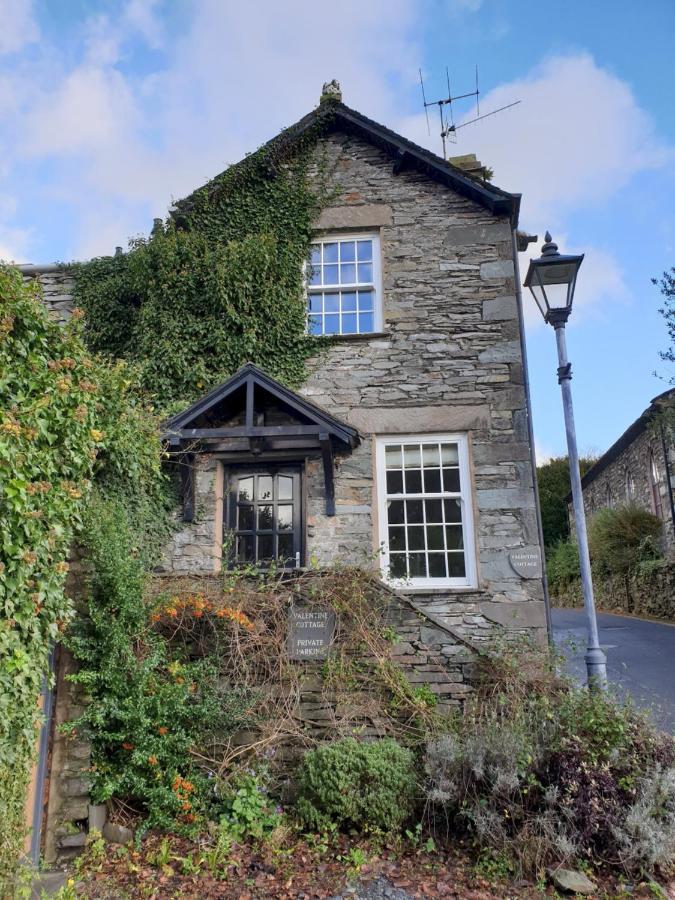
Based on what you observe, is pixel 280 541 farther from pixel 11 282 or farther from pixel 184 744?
pixel 11 282

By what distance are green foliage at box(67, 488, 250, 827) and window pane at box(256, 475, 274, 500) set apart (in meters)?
3.30

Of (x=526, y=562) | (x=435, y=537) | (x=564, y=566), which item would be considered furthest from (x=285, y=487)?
(x=564, y=566)

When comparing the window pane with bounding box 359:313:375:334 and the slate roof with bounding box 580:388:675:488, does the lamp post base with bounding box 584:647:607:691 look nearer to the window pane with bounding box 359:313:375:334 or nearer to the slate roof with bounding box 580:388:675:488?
the window pane with bounding box 359:313:375:334

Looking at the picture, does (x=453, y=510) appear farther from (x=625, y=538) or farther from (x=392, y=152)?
(x=625, y=538)

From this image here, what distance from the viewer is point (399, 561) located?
26.2 ft

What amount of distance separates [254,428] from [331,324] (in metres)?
2.36

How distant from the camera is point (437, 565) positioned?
26.0 feet

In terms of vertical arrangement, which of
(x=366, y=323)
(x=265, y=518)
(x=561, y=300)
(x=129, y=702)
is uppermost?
(x=366, y=323)

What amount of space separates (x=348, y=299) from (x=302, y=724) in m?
6.07

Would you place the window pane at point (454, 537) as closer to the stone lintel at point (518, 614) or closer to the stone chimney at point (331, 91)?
the stone lintel at point (518, 614)

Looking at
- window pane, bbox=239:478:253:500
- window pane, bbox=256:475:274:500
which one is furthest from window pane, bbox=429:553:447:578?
window pane, bbox=239:478:253:500

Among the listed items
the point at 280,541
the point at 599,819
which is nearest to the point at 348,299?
the point at 280,541

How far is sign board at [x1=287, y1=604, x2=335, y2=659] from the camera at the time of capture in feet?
18.3

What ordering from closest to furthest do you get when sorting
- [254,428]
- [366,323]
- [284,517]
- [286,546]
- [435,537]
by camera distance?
1. [254,428]
2. [435,537]
3. [286,546]
4. [284,517]
5. [366,323]
